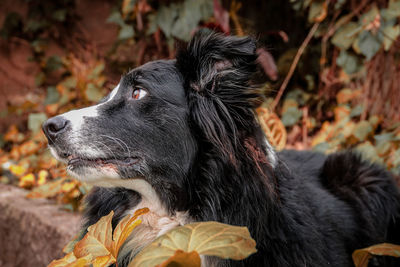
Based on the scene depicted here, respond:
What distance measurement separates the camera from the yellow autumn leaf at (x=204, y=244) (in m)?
1.11

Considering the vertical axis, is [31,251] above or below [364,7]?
below

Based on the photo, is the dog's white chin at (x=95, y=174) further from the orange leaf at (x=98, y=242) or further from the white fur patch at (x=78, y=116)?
the orange leaf at (x=98, y=242)

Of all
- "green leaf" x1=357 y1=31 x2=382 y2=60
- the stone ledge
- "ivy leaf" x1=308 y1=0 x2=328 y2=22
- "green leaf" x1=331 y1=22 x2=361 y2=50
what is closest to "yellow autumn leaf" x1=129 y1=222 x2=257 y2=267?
the stone ledge

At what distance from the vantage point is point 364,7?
3875 mm

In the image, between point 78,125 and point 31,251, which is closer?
point 78,125

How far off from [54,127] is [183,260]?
100 centimetres

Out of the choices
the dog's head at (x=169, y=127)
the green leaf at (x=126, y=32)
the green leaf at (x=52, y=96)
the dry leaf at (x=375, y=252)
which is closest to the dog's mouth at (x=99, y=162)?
the dog's head at (x=169, y=127)

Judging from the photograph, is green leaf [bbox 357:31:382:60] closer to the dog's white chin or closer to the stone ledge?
the dog's white chin

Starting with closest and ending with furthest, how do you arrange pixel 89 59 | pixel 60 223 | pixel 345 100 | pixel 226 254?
pixel 226 254
pixel 60 223
pixel 345 100
pixel 89 59

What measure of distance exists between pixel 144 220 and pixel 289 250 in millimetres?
724

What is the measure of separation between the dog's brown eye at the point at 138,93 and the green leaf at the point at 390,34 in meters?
2.50

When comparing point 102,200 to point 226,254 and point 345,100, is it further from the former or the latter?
point 345,100

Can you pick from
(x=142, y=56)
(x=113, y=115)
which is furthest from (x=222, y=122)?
(x=142, y=56)

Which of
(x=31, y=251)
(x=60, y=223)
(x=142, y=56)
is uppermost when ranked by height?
(x=142, y=56)
